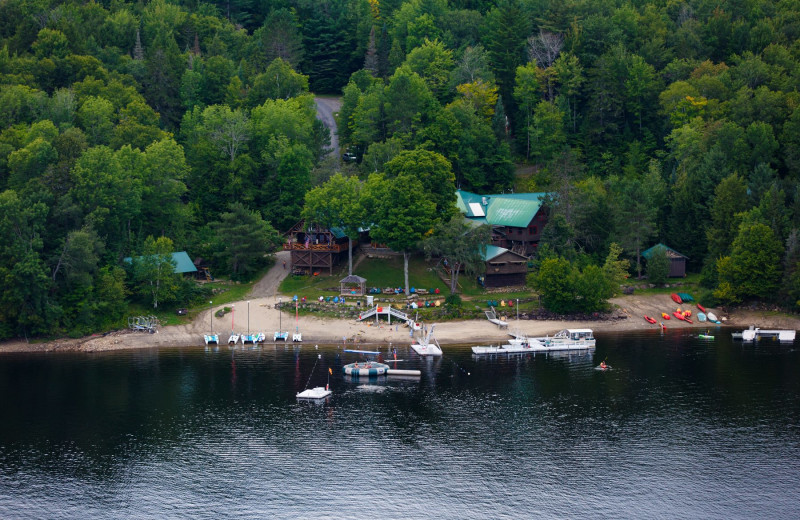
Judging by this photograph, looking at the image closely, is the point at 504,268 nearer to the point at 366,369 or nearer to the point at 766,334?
the point at 366,369

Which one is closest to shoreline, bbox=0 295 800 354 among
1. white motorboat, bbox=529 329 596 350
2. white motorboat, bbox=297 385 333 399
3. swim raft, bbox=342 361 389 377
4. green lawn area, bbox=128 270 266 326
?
green lawn area, bbox=128 270 266 326

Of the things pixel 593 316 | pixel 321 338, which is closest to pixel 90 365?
pixel 321 338

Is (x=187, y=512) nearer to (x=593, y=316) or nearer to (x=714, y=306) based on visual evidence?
(x=593, y=316)

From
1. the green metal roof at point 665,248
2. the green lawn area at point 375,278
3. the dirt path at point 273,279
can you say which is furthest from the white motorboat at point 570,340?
the dirt path at point 273,279

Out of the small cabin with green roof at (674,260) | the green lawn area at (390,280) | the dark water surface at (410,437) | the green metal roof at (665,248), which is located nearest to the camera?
the dark water surface at (410,437)

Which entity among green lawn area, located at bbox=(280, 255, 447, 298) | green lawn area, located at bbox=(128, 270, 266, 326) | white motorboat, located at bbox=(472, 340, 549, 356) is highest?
green lawn area, located at bbox=(280, 255, 447, 298)

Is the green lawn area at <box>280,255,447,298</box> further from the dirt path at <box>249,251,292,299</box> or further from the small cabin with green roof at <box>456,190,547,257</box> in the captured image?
the small cabin with green roof at <box>456,190,547,257</box>

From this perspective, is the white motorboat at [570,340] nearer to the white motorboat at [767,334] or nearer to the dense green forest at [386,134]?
the dense green forest at [386,134]
